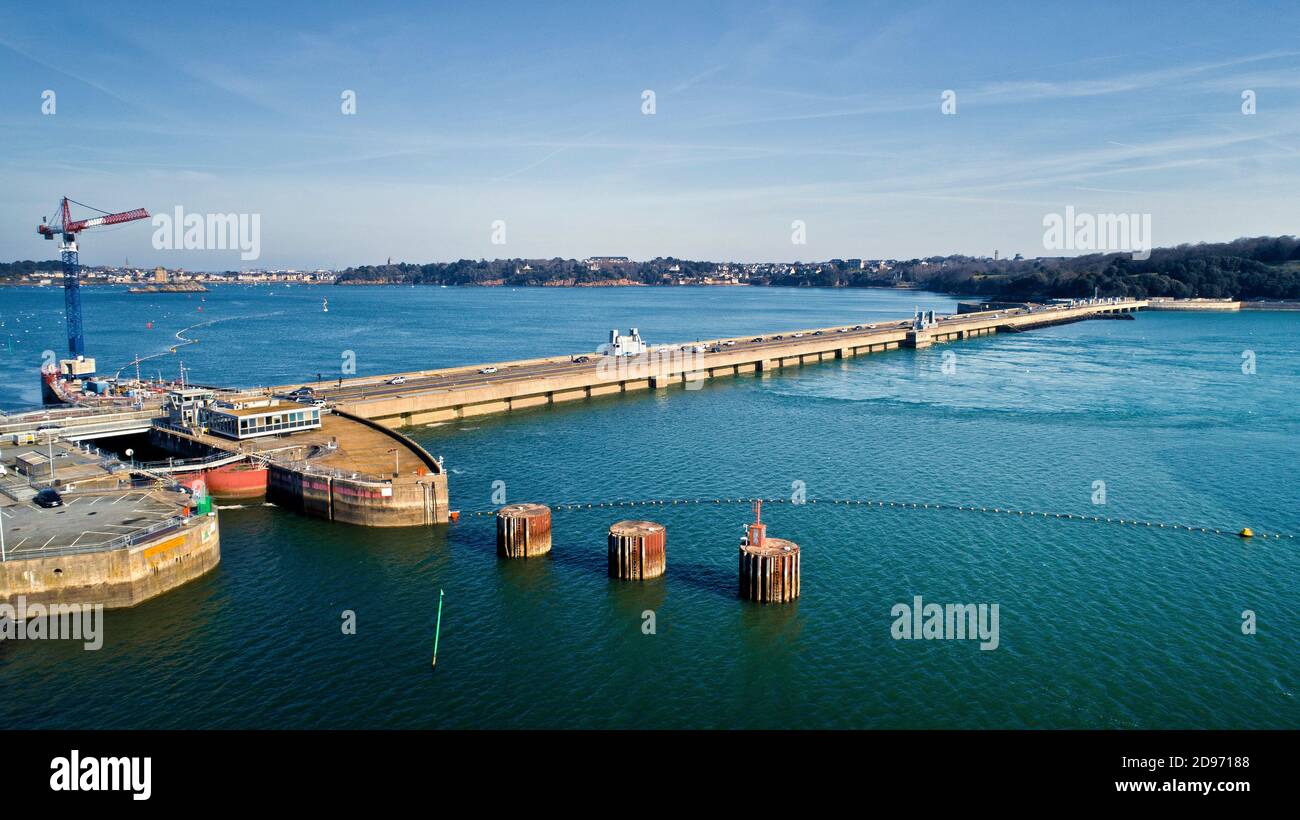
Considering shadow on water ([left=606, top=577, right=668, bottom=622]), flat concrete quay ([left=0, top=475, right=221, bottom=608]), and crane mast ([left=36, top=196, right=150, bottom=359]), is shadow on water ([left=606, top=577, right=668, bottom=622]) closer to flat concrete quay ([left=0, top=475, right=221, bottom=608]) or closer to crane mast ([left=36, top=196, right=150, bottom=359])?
flat concrete quay ([left=0, top=475, right=221, bottom=608])

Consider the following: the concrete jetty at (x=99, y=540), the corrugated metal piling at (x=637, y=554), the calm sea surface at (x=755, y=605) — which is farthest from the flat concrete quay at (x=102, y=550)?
the corrugated metal piling at (x=637, y=554)

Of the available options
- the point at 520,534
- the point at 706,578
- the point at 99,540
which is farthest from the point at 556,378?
the point at 99,540

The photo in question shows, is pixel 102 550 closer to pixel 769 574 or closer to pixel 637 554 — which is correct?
pixel 637 554

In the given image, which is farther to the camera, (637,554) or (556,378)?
(556,378)

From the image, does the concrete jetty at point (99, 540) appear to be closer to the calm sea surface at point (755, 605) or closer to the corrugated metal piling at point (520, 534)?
the calm sea surface at point (755, 605)

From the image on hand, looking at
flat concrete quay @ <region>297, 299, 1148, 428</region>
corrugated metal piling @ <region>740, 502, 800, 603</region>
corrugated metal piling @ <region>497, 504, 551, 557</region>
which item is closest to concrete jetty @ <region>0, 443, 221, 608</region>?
corrugated metal piling @ <region>497, 504, 551, 557</region>
